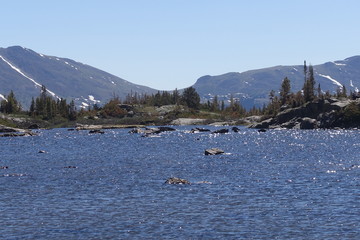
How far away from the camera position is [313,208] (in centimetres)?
4231

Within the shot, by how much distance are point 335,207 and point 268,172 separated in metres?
25.6

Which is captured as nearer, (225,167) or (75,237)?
(75,237)

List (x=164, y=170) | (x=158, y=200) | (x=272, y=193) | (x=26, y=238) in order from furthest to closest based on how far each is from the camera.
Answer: (x=164, y=170), (x=272, y=193), (x=158, y=200), (x=26, y=238)

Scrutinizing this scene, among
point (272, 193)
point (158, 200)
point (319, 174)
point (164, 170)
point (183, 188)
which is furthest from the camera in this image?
point (164, 170)

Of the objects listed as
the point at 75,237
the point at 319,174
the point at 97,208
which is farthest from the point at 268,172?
the point at 75,237

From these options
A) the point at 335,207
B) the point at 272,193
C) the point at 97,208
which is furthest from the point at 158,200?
the point at 335,207

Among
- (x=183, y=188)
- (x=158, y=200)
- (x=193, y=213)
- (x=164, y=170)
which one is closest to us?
(x=193, y=213)

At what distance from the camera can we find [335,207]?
4244 cm

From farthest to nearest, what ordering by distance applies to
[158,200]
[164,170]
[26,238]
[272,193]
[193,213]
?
[164,170] < [272,193] < [158,200] < [193,213] < [26,238]

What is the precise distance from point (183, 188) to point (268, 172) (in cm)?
1807

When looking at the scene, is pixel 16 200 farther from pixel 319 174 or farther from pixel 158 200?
pixel 319 174

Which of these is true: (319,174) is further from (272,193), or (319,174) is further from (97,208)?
(97,208)

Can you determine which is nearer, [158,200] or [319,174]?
[158,200]

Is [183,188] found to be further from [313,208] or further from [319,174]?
[319,174]
